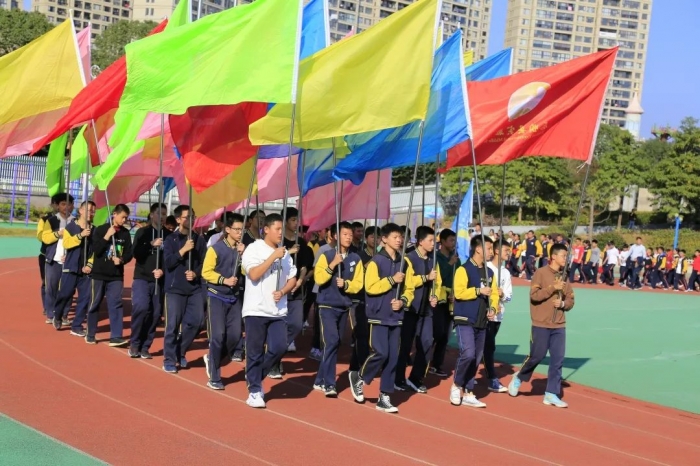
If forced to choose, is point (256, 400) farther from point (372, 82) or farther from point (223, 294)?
point (372, 82)

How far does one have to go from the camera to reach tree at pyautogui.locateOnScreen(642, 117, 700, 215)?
55.5 meters

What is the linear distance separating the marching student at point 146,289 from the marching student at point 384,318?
9.25 ft

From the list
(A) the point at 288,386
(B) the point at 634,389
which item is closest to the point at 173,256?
(A) the point at 288,386

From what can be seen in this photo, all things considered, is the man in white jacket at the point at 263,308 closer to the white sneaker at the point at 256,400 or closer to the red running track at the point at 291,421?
the white sneaker at the point at 256,400

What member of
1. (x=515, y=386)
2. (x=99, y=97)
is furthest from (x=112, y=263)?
(x=515, y=386)

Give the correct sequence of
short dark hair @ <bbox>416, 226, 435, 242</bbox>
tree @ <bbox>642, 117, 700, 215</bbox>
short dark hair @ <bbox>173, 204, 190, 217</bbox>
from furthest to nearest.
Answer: tree @ <bbox>642, 117, 700, 215</bbox> < short dark hair @ <bbox>173, 204, 190, 217</bbox> < short dark hair @ <bbox>416, 226, 435, 242</bbox>

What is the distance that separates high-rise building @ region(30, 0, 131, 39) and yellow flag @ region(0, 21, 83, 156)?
149 metres

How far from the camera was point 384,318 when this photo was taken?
984cm

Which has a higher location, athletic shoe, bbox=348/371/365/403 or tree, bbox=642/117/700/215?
tree, bbox=642/117/700/215

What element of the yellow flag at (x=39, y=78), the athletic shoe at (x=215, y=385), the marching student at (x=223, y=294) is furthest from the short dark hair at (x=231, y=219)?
the yellow flag at (x=39, y=78)

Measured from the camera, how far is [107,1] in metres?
163

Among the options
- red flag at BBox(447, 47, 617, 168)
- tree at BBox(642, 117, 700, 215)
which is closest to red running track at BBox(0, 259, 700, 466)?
red flag at BBox(447, 47, 617, 168)

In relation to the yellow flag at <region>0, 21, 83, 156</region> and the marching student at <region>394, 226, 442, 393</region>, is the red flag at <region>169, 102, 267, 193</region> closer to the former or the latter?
the marching student at <region>394, 226, 442, 393</region>

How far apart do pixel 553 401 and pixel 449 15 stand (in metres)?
145
